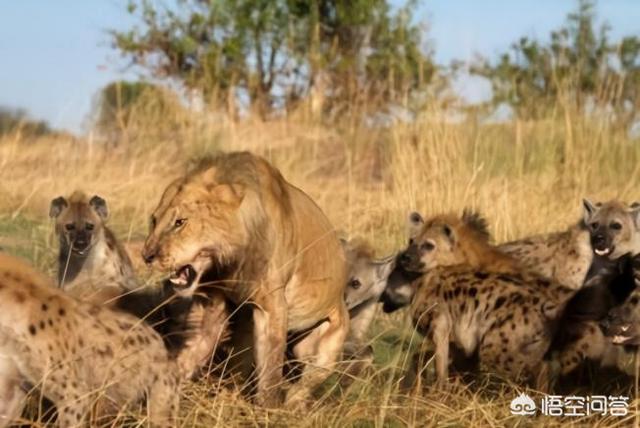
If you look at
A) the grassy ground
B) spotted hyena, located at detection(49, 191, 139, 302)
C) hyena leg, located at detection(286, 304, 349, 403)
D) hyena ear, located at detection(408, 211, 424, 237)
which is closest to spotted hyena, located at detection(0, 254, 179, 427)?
hyena leg, located at detection(286, 304, 349, 403)

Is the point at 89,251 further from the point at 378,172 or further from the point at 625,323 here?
the point at 378,172

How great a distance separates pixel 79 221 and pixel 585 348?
337 centimetres

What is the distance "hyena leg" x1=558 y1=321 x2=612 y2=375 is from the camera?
6.00 m

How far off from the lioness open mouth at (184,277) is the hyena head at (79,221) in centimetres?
242

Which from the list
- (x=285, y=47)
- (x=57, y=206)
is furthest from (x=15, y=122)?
(x=57, y=206)

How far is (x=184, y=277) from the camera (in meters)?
5.44

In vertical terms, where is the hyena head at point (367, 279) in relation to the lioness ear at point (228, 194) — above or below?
below

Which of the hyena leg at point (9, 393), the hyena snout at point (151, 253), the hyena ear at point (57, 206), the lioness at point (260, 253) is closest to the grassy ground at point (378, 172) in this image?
the hyena ear at point (57, 206)

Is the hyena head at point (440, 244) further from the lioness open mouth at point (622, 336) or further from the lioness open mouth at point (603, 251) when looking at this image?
the lioness open mouth at point (622, 336)

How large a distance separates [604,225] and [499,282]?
2366 millimetres

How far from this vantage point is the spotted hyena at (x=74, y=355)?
464 centimetres

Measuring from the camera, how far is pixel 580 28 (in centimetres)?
1537

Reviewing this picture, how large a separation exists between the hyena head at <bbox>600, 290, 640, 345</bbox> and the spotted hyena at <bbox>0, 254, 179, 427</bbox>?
186 cm

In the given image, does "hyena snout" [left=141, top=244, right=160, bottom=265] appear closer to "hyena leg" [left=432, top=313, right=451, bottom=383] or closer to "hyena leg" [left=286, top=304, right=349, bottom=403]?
"hyena leg" [left=286, top=304, right=349, bottom=403]
